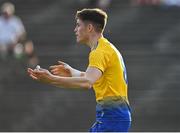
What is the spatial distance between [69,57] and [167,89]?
8.71 feet

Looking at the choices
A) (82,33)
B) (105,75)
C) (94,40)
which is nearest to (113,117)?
(105,75)

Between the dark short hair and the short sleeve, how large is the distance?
1.35 feet

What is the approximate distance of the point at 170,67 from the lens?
62.9 feet

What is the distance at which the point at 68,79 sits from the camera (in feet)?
26.0

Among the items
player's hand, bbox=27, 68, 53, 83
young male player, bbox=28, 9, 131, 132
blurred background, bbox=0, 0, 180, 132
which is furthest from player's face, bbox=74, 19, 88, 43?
blurred background, bbox=0, 0, 180, 132

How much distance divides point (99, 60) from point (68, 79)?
1.29 feet

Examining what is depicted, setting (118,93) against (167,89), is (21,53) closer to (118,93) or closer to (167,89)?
(167,89)

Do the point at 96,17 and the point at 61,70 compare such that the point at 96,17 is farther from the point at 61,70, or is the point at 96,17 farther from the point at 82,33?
the point at 61,70

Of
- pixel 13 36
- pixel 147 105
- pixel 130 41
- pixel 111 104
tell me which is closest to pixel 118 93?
pixel 111 104

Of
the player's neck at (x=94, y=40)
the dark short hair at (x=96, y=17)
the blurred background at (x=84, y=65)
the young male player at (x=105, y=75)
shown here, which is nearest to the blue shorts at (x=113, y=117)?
the young male player at (x=105, y=75)

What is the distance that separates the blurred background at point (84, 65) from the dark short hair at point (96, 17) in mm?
9221

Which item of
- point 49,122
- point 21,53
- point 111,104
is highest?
point 111,104

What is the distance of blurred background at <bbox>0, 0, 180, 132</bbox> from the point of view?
18031mm

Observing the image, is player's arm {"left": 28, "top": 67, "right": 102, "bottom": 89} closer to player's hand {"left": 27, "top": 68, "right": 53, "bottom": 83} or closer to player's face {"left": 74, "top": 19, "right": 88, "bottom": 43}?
player's hand {"left": 27, "top": 68, "right": 53, "bottom": 83}
